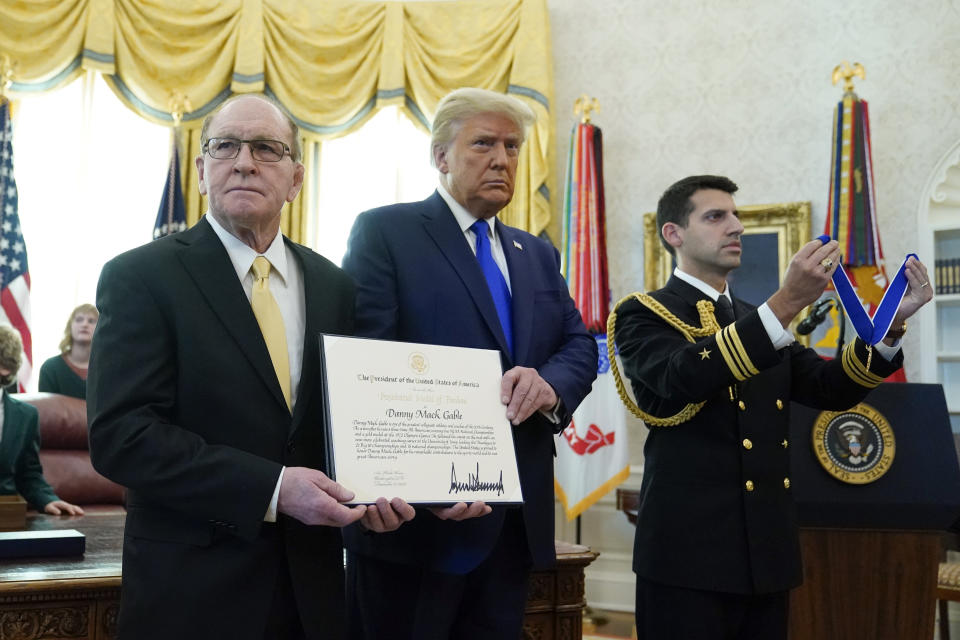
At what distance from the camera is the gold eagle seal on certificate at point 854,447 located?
114 inches

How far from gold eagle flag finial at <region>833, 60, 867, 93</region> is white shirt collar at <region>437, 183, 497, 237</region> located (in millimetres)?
4286

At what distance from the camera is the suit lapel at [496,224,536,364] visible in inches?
81.8

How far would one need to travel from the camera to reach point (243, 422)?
5.46ft

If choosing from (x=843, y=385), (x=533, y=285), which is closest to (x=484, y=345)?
(x=533, y=285)

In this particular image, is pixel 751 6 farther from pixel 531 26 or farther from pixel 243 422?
pixel 243 422

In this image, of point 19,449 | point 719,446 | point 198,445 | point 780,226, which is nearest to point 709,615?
point 719,446

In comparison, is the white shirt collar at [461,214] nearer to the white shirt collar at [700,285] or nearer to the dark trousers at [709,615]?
the white shirt collar at [700,285]

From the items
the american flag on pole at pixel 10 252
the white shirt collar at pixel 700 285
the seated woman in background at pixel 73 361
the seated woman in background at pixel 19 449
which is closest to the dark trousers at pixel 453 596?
the white shirt collar at pixel 700 285

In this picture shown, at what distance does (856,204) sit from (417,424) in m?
4.52

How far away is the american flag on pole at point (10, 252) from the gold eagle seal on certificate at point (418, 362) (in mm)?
4712

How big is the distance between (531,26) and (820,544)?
461 cm

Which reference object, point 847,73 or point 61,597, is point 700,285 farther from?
point 847,73

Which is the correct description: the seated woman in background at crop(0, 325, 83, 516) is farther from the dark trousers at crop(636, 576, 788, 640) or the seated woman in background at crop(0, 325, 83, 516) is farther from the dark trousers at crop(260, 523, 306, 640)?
the dark trousers at crop(636, 576, 788, 640)

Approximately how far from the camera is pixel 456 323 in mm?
2035
